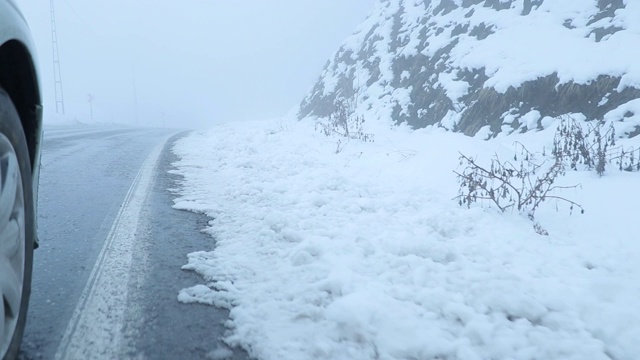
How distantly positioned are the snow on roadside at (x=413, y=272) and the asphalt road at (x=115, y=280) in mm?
159

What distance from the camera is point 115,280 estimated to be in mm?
2668

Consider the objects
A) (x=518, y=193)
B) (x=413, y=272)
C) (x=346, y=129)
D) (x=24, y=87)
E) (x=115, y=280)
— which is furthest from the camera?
(x=346, y=129)

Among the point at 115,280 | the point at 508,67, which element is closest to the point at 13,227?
the point at 115,280

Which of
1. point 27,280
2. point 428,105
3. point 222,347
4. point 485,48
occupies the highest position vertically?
point 485,48

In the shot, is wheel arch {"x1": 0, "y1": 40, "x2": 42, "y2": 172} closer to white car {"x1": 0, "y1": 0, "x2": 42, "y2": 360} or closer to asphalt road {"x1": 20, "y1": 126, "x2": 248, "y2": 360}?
white car {"x1": 0, "y1": 0, "x2": 42, "y2": 360}

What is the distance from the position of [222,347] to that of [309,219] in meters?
2.16

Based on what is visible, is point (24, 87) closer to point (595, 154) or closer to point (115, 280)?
point (115, 280)

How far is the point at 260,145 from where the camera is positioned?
9867mm

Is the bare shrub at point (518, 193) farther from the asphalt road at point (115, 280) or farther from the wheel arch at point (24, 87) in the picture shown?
the wheel arch at point (24, 87)

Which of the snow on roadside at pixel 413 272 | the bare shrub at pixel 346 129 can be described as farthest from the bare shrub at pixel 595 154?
the bare shrub at pixel 346 129

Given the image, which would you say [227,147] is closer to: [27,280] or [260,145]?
[260,145]

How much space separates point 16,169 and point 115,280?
1338mm

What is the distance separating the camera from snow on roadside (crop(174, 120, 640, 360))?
2150mm

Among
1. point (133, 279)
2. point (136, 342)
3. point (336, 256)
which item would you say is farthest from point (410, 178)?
point (136, 342)
